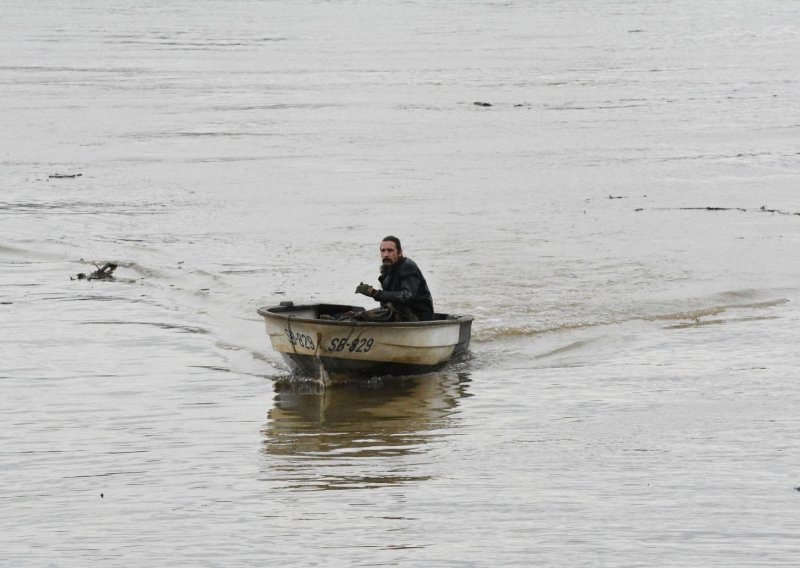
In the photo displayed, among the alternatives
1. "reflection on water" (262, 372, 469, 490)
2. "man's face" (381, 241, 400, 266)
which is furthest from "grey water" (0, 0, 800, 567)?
"man's face" (381, 241, 400, 266)

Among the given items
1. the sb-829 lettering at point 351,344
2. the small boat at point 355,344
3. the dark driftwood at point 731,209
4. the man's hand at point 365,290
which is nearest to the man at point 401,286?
the man's hand at point 365,290

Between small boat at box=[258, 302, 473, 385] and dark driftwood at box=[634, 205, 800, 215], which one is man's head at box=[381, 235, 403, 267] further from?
dark driftwood at box=[634, 205, 800, 215]

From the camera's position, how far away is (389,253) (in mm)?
16156

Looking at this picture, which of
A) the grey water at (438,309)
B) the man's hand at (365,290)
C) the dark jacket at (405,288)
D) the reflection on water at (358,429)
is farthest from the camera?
the dark jacket at (405,288)

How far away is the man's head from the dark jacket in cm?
7

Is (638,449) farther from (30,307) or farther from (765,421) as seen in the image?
(30,307)

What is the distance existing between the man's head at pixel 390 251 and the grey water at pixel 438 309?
1.38 metres

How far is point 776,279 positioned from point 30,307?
1175cm

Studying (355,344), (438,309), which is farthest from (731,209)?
(355,344)

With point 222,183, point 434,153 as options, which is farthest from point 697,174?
point 222,183

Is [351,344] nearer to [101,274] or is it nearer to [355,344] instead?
[355,344]

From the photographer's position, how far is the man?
16.1 m

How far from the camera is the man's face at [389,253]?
1611cm

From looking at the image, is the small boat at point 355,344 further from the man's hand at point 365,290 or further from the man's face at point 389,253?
the man's face at point 389,253
